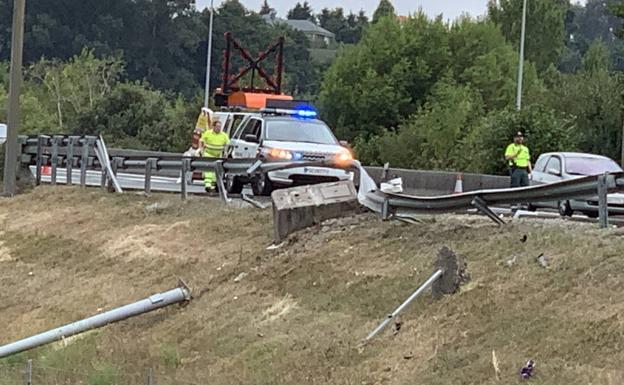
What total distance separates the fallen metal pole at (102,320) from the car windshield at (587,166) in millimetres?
12517

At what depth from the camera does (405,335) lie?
380 inches

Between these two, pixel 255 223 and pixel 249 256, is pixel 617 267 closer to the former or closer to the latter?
pixel 249 256

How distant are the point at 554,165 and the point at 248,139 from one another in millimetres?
6149

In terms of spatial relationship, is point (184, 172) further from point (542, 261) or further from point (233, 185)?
point (542, 261)

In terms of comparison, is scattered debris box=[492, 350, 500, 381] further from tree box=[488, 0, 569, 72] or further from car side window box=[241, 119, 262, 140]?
tree box=[488, 0, 569, 72]

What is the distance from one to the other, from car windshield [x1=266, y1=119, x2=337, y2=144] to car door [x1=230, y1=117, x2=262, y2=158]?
261 millimetres

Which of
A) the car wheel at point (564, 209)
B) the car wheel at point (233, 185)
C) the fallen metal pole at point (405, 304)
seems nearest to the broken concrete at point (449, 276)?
the fallen metal pole at point (405, 304)

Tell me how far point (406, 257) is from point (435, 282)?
1.66 m

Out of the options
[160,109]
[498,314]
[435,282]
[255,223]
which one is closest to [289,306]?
[435,282]

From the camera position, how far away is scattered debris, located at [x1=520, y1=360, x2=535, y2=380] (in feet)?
26.5

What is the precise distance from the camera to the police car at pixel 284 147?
2058 cm

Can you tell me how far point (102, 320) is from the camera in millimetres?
12930

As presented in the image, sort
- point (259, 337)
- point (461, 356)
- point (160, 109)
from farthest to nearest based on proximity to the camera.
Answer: point (160, 109) < point (259, 337) < point (461, 356)

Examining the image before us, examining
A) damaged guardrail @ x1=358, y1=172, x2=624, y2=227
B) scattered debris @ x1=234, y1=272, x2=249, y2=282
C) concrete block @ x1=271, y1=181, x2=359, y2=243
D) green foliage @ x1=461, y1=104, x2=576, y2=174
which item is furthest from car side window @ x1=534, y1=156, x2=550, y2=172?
scattered debris @ x1=234, y1=272, x2=249, y2=282
